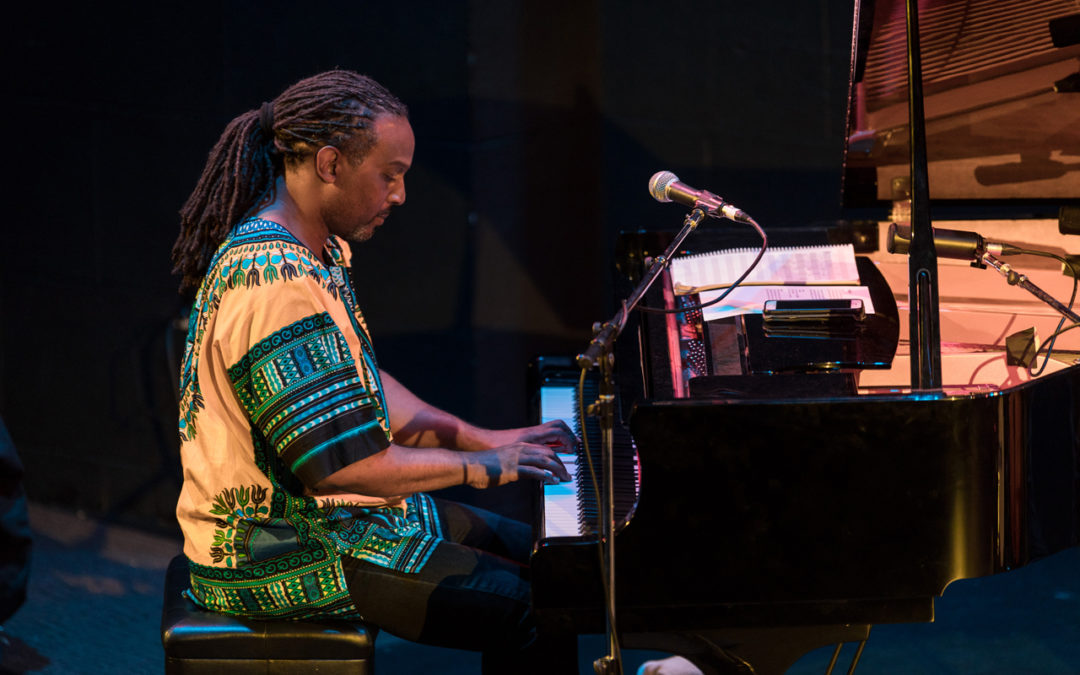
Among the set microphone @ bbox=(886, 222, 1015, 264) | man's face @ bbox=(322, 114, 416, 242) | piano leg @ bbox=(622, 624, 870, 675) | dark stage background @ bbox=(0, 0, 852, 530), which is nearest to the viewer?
piano leg @ bbox=(622, 624, 870, 675)

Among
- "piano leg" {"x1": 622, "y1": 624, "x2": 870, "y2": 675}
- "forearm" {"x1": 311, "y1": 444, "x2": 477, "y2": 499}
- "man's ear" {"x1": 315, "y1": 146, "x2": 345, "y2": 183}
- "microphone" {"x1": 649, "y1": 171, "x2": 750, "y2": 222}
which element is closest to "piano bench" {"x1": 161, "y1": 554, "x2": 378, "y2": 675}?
"forearm" {"x1": 311, "y1": 444, "x2": 477, "y2": 499}

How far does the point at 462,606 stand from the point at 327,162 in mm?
848

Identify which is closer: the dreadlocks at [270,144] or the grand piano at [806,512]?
the grand piano at [806,512]

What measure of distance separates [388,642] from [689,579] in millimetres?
1737

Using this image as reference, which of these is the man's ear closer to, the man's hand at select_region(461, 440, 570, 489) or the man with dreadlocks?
the man with dreadlocks

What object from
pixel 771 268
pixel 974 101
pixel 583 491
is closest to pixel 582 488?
pixel 583 491

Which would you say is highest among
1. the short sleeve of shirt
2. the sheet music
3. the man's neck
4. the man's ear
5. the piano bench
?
the man's ear

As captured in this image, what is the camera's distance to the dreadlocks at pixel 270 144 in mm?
2070

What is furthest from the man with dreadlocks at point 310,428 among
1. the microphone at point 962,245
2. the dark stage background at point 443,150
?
the dark stage background at point 443,150

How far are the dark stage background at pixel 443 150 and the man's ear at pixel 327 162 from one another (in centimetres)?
A: 165

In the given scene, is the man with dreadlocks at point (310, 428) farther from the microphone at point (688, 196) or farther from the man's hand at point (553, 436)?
the microphone at point (688, 196)

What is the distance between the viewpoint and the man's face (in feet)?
6.88

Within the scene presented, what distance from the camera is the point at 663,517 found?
1805mm

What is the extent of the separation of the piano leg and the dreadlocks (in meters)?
1.03
